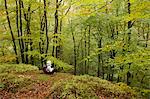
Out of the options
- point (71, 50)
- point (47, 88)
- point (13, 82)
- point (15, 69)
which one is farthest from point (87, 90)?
point (71, 50)

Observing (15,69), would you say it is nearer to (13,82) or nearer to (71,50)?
(13,82)

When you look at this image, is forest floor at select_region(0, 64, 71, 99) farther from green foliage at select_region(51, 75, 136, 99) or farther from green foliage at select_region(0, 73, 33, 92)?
green foliage at select_region(51, 75, 136, 99)

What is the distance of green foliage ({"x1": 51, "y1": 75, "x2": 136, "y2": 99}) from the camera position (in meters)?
9.48

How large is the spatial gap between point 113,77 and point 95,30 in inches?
199

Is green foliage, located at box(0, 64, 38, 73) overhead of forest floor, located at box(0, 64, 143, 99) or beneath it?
overhead

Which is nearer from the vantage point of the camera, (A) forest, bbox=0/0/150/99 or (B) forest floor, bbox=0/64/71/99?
(A) forest, bbox=0/0/150/99

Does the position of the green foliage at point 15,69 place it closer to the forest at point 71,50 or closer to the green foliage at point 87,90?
the forest at point 71,50

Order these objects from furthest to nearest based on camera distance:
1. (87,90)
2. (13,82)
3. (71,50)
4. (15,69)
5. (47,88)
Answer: (71,50) → (15,69) → (13,82) → (47,88) → (87,90)

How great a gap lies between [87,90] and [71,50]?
17.7 meters

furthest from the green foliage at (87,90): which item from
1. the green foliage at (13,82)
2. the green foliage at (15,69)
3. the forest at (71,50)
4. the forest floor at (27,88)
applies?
the green foliage at (15,69)

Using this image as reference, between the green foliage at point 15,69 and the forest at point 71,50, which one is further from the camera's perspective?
the green foliage at point 15,69

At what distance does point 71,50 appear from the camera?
90.0ft

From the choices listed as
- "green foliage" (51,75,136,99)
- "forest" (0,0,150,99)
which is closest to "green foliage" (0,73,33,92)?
"forest" (0,0,150,99)

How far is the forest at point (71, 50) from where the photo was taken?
961 cm
